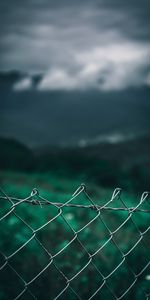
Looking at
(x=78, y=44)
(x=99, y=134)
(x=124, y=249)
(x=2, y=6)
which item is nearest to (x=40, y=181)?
(x=99, y=134)

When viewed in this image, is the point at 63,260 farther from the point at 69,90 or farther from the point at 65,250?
the point at 69,90

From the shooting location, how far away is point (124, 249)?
2.13 metres

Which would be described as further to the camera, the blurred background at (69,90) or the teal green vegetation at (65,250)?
the blurred background at (69,90)

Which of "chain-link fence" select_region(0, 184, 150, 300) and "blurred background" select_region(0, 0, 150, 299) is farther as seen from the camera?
"blurred background" select_region(0, 0, 150, 299)

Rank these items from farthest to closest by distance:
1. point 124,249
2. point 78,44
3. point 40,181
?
point 40,181 → point 78,44 → point 124,249

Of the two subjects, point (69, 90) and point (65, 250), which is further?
point (69, 90)

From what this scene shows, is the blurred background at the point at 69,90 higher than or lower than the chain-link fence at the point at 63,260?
higher

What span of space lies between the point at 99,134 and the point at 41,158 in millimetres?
354

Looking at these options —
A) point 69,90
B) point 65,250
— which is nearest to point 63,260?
point 65,250

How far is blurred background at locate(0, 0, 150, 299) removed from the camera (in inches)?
88.3

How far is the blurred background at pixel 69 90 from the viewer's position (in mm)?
2242

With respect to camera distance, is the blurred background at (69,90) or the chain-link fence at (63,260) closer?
the chain-link fence at (63,260)

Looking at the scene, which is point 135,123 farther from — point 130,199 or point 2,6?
point 2,6

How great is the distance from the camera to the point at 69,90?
2.33m
